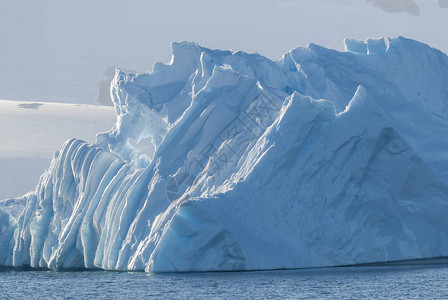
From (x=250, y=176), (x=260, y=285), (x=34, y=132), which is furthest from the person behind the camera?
(x=34, y=132)

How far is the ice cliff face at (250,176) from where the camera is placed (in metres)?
27.1

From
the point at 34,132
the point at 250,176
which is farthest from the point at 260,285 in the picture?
the point at 34,132

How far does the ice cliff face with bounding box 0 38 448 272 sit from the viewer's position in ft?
88.9

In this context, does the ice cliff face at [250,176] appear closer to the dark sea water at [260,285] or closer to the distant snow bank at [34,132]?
the dark sea water at [260,285]

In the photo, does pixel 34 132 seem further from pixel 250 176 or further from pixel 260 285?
pixel 260 285

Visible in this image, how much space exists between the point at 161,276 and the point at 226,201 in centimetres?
277

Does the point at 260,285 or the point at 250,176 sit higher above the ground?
the point at 250,176

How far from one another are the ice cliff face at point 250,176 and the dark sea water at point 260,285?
704 mm

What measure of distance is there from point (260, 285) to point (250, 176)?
13.7 feet

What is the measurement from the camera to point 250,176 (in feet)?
Result: 90.1

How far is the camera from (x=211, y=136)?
29688mm

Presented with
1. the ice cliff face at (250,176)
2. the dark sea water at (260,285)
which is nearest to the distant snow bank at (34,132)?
the ice cliff face at (250,176)

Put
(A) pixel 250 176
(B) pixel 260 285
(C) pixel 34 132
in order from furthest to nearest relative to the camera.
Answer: (C) pixel 34 132 → (A) pixel 250 176 → (B) pixel 260 285

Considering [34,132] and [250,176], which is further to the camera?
[34,132]
